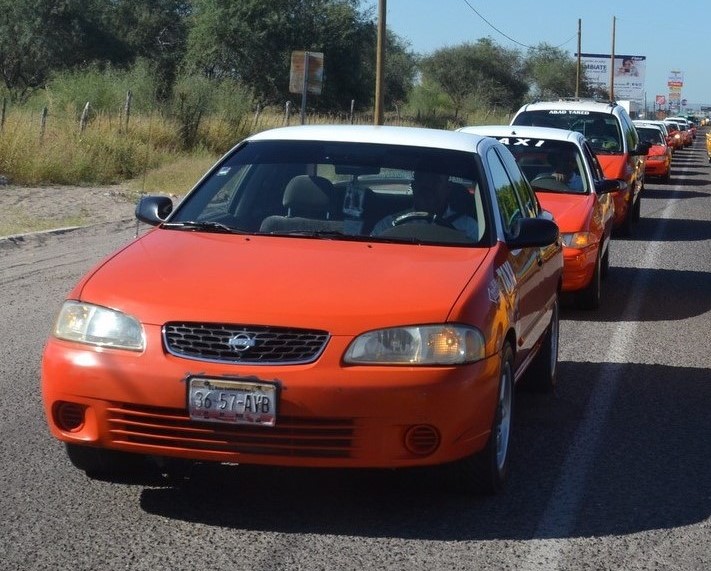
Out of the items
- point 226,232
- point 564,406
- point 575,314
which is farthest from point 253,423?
point 575,314

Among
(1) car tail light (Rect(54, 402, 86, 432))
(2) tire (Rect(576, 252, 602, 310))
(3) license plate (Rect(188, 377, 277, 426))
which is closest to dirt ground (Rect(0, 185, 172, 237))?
(2) tire (Rect(576, 252, 602, 310))

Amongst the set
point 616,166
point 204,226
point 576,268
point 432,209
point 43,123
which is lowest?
point 576,268

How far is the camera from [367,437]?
15.1 ft

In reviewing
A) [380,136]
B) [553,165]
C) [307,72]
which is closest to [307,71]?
[307,72]

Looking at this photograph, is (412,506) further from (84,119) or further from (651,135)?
(651,135)

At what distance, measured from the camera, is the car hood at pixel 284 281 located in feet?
15.3

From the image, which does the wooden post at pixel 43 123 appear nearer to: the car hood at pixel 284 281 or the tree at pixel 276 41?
the car hood at pixel 284 281

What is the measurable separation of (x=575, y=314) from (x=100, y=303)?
250 inches

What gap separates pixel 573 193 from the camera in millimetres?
11562

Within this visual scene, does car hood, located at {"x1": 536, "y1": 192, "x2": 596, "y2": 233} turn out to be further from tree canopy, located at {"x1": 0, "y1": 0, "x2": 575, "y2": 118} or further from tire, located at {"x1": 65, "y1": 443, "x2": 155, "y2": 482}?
tree canopy, located at {"x1": 0, "y1": 0, "x2": 575, "y2": 118}

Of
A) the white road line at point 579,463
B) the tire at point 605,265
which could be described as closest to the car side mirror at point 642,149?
the tire at point 605,265

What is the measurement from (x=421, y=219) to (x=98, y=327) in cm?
180

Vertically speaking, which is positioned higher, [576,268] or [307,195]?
[307,195]

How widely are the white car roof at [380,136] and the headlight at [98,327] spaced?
193 cm
